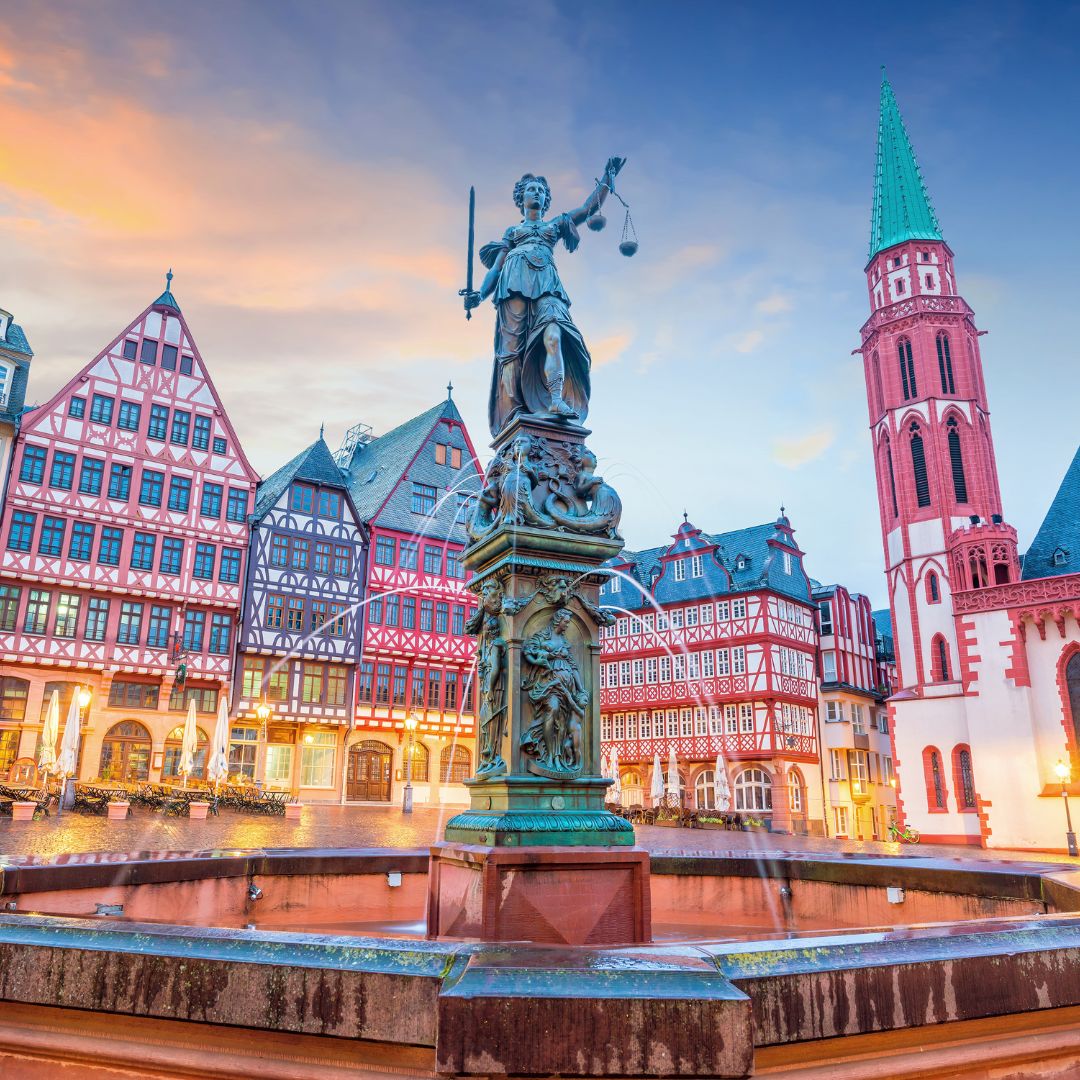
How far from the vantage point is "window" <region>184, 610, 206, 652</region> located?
34.6 m

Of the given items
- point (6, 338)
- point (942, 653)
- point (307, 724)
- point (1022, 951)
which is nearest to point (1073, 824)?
point (942, 653)

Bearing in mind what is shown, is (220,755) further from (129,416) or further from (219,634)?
(129,416)

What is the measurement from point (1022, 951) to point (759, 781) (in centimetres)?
4328

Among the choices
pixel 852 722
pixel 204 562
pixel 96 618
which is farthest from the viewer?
pixel 852 722

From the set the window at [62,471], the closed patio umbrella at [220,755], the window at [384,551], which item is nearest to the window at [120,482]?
the window at [62,471]

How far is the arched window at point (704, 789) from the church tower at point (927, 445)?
10.8 meters

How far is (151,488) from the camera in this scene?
34.4 metres

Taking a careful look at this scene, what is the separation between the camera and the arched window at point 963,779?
115 ft

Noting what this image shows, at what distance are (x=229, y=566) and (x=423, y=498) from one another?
407 inches

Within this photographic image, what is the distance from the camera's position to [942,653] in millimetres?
38000

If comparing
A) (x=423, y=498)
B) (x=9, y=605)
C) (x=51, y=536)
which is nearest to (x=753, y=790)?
(x=423, y=498)

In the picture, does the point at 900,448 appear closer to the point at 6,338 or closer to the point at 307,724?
the point at 307,724

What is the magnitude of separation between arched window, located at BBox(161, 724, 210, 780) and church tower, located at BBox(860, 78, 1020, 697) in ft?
91.3

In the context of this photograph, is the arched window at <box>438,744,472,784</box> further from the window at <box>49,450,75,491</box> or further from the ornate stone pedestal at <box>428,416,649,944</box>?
the ornate stone pedestal at <box>428,416,649,944</box>
